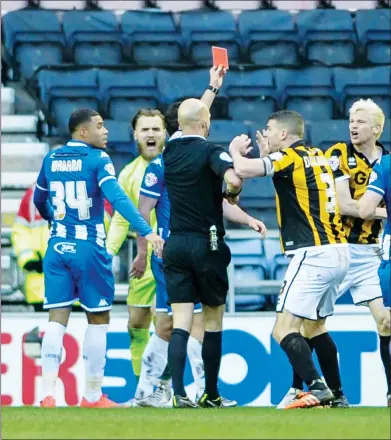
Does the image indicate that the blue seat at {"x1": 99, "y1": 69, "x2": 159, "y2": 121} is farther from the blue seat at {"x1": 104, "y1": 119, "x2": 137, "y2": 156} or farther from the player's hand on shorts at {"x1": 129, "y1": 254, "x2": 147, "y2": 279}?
the player's hand on shorts at {"x1": 129, "y1": 254, "x2": 147, "y2": 279}

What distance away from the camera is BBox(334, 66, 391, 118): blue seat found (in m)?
13.8

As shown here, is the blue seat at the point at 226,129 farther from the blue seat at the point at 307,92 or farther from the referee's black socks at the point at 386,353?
the referee's black socks at the point at 386,353

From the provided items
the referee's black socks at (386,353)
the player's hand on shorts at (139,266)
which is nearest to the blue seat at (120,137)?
the player's hand on shorts at (139,266)

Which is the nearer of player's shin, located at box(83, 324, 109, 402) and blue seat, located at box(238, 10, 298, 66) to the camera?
player's shin, located at box(83, 324, 109, 402)

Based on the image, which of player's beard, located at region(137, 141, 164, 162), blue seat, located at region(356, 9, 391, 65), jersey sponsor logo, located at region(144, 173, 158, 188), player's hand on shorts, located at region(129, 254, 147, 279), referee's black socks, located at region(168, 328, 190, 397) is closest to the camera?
referee's black socks, located at region(168, 328, 190, 397)

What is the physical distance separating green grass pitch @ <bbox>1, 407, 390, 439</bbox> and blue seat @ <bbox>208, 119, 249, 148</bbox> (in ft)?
18.9

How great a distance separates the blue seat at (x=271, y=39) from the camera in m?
14.8

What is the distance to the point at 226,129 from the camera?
12.9 meters

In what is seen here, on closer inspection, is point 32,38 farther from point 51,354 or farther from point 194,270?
point 194,270

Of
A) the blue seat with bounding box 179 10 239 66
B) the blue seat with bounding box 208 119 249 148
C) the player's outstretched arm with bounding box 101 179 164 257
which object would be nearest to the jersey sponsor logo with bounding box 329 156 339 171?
the player's outstretched arm with bounding box 101 179 164 257

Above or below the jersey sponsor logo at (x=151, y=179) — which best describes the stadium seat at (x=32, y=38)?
above

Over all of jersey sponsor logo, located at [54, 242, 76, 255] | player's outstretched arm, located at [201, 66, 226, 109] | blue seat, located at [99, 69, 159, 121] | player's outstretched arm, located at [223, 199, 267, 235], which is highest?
blue seat, located at [99, 69, 159, 121]

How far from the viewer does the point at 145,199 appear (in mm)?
8250

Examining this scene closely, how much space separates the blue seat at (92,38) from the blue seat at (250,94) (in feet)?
5.07
